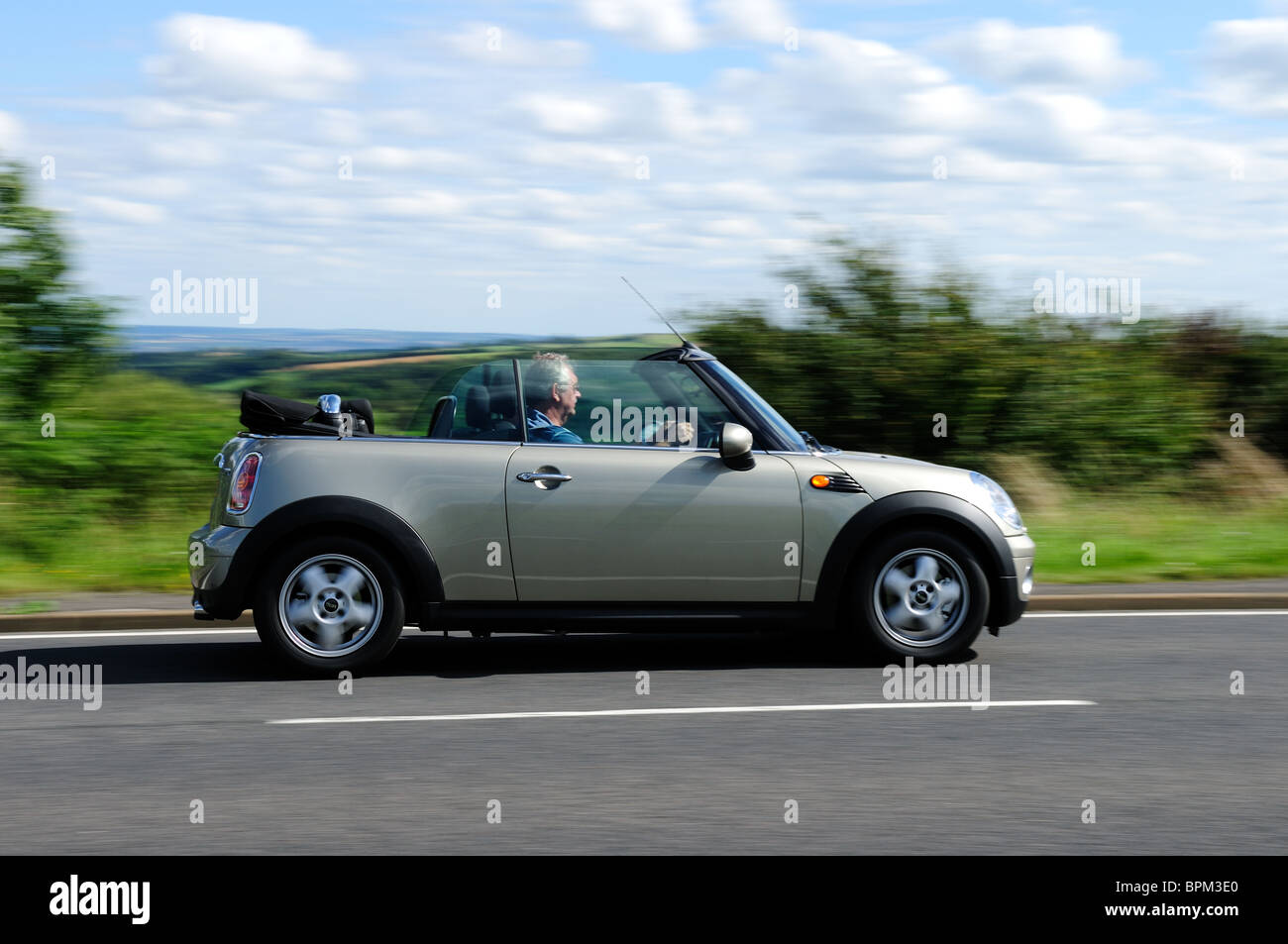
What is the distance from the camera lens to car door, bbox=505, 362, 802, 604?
750 centimetres

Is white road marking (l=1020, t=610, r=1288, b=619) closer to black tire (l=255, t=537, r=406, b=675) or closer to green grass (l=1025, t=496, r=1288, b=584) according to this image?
green grass (l=1025, t=496, r=1288, b=584)

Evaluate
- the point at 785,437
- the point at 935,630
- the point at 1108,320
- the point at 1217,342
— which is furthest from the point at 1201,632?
the point at 1217,342

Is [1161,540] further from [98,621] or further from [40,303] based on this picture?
[40,303]

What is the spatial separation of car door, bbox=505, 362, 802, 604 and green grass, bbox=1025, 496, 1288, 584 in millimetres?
4605

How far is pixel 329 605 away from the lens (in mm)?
7547

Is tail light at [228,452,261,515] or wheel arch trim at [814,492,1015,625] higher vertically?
tail light at [228,452,261,515]

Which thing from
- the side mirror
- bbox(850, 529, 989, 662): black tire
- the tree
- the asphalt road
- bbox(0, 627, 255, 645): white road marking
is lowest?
the asphalt road

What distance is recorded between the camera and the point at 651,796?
5.35 m

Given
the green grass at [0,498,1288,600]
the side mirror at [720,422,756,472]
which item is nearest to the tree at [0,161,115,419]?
the green grass at [0,498,1288,600]

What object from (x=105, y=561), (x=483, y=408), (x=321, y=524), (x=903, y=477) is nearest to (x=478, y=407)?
(x=483, y=408)

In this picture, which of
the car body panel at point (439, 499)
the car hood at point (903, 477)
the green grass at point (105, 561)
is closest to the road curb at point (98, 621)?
the green grass at point (105, 561)

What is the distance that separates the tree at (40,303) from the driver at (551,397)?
993 centimetres

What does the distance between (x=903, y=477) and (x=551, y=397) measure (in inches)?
76.6
